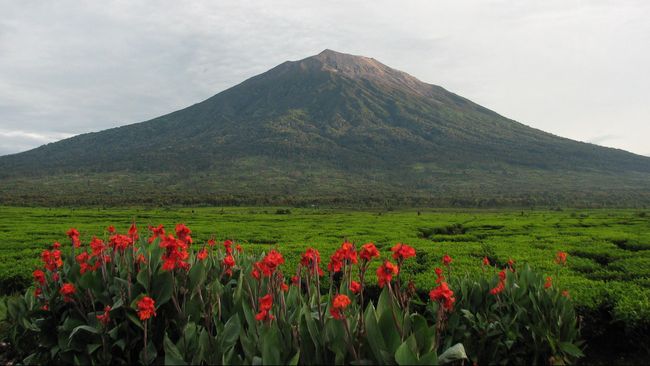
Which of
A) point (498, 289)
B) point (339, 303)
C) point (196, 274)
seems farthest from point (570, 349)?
point (196, 274)

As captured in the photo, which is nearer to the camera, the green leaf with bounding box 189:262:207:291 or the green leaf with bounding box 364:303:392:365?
the green leaf with bounding box 364:303:392:365

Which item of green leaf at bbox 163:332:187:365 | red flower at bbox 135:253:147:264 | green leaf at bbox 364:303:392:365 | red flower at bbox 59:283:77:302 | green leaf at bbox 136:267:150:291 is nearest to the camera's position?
green leaf at bbox 364:303:392:365

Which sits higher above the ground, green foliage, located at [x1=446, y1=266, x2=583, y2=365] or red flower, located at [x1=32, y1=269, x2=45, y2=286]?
red flower, located at [x1=32, y1=269, x2=45, y2=286]

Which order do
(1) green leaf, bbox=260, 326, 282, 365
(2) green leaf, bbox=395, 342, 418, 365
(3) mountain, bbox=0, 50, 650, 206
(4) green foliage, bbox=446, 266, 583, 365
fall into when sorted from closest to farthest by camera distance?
(2) green leaf, bbox=395, 342, 418, 365, (1) green leaf, bbox=260, 326, 282, 365, (4) green foliage, bbox=446, 266, 583, 365, (3) mountain, bbox=0, 50, 650, 206

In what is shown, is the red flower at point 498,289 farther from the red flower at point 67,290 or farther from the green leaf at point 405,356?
the red flower at point 67,290

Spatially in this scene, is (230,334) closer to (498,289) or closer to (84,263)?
(84,263)

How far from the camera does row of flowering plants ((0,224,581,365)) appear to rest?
13.2ft

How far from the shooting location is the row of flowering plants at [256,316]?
403cm

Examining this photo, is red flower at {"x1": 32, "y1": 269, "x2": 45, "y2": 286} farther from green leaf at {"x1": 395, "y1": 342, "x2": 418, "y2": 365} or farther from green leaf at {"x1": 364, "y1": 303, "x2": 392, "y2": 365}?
green leaf at {"x1": 395, "y1": 342, "x2": 418, "y2": 365}

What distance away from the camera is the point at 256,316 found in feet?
12.5

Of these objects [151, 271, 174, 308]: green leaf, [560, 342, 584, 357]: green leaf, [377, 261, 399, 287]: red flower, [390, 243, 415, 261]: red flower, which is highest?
[390, 243, 415, 261]: red flower

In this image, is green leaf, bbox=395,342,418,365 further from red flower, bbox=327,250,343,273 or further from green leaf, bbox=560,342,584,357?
green leaf, bbox=560,342,584,357

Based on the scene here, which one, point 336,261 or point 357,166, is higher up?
point 357,166

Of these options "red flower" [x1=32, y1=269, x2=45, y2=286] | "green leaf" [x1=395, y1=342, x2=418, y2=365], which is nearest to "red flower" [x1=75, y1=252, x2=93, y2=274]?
"red flower" [x1=32, y1=269, x2=45, y2=286]
